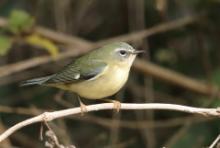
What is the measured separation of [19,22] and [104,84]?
1384 millimetres

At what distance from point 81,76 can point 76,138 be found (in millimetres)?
2145

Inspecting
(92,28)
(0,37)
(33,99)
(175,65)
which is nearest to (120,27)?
(92,28)

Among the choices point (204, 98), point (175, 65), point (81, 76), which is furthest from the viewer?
point (175, 65)

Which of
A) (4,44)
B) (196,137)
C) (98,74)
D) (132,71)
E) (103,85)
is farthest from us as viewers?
(132,71)

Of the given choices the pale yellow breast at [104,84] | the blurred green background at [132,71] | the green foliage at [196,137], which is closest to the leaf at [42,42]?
the blurred green background at [132,71]

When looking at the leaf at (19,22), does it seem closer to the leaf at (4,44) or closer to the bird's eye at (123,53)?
the leaf at (4,44)

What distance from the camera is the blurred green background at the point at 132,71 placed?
5.66 metres

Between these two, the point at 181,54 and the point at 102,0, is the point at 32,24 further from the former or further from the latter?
the point at 181,54

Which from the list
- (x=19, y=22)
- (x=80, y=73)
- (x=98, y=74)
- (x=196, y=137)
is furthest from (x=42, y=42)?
(x=196, y=137)

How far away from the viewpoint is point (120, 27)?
6238 millimetres

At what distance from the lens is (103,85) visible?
13.1 feet

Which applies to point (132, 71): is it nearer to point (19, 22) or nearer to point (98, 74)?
point (19, 22)

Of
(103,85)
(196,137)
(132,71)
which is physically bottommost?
(196,137)

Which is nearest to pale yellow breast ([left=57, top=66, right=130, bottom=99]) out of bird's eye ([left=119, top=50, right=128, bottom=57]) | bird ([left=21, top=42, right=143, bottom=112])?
bird ([left=21, top=42, right=143, bottom=112])
